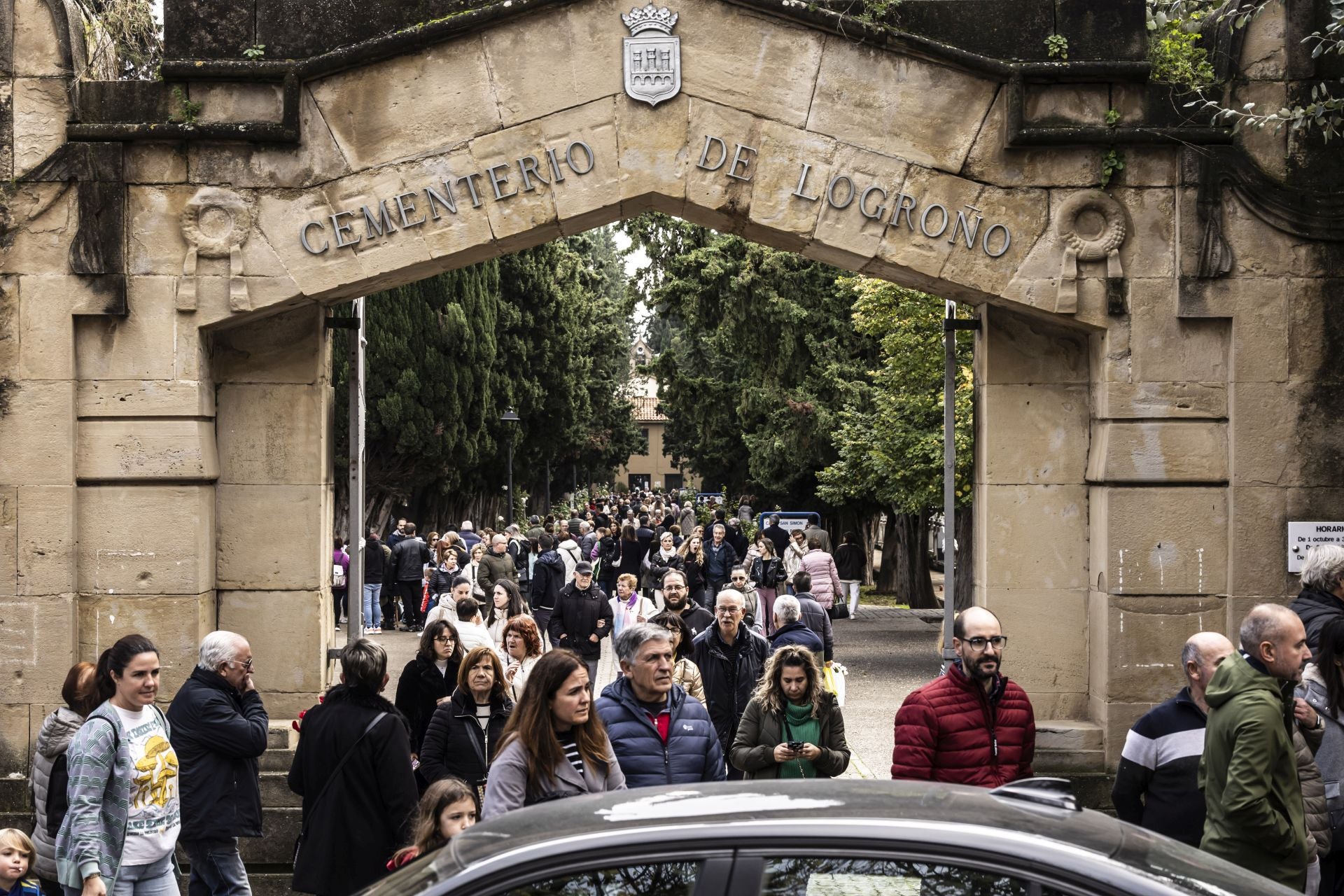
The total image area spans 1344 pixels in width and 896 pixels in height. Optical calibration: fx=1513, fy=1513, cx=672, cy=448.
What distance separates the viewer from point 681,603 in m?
11.3

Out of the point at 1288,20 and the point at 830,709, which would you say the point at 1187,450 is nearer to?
the point at 1288,20

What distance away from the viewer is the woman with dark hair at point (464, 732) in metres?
7.16

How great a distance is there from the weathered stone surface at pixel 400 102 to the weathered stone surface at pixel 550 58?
162mm

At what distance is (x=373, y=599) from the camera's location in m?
23.5

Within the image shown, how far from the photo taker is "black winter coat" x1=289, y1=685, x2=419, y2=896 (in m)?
6.38

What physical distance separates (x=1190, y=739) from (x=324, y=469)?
234 inches

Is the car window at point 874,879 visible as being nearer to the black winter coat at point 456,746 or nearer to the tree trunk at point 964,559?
the black winter coat at point 456,746

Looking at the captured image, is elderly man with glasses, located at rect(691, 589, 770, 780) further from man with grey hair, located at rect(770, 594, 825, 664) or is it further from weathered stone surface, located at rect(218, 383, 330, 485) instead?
weathered stone surface, located at rect(218, 383, 330, 485)

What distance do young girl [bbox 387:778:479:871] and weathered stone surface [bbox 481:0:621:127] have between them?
5148 mm

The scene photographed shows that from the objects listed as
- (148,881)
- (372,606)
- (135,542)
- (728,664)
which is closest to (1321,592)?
(728,664)

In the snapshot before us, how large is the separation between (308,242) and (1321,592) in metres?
6.03

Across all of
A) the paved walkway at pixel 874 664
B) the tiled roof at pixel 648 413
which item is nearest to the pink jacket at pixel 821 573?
the paved walkway at pixel 874 664

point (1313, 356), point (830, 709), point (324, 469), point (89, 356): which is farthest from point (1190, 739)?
point (89, 356)

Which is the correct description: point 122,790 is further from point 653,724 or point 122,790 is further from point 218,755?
point 653,724
